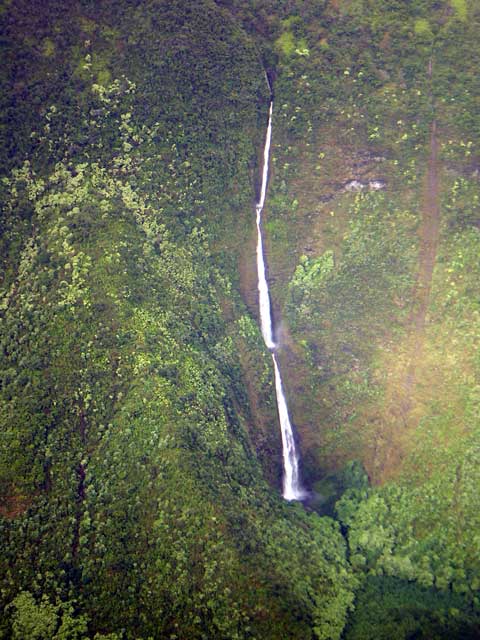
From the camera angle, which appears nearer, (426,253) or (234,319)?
(234,319)

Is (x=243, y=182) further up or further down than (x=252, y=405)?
further up

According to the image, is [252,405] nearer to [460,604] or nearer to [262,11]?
[460,604]

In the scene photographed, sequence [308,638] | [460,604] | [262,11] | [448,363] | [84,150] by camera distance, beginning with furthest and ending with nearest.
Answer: [262,11] → [84,150] → [448,363] → [460,604] → [308,638]

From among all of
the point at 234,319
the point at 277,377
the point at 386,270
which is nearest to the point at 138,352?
the point at 234,319

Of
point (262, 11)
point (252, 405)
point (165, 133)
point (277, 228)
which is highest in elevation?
point (262, 11)

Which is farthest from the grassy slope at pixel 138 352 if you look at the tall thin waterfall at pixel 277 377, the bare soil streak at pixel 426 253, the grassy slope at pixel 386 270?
the bare soil streak at pixel 426 253

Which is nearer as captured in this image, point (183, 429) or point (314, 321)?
point (183, 429)

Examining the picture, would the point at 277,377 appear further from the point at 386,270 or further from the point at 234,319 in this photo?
the point at 386,270

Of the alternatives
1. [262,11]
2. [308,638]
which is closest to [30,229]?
[262,11]
